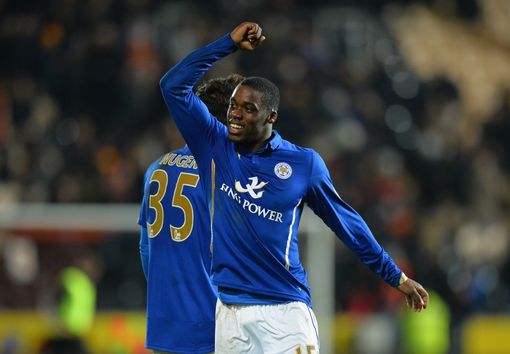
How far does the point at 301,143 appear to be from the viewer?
12.7 meters

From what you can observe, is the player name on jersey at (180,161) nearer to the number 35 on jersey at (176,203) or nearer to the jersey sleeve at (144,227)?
the number 35 on jersey at (176,203)

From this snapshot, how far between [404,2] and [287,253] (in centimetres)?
1233

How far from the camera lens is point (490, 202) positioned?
1348 centimetres

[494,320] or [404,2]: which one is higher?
[404,2]

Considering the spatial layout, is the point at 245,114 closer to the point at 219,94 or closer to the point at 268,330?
the point at 219,94

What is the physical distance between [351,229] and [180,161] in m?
0.95

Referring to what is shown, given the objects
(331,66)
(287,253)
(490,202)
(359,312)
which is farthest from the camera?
(331,66)

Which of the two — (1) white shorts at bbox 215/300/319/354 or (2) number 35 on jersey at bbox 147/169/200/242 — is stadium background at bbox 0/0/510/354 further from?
(1) white shorts at bbox 215/300/319/354

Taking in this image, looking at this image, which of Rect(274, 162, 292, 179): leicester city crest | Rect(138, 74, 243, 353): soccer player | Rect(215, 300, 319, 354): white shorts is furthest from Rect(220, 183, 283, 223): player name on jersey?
Rect(138, 74, 243, 353): soccer player

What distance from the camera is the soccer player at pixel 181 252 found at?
532 cm

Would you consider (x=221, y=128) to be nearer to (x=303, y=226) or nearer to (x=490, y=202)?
(x=303, y=226)

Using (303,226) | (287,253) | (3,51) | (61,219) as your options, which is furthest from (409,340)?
(287,253)

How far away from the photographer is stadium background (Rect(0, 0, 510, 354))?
35.1ft

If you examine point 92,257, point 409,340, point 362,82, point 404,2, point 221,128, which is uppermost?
point 404,2
